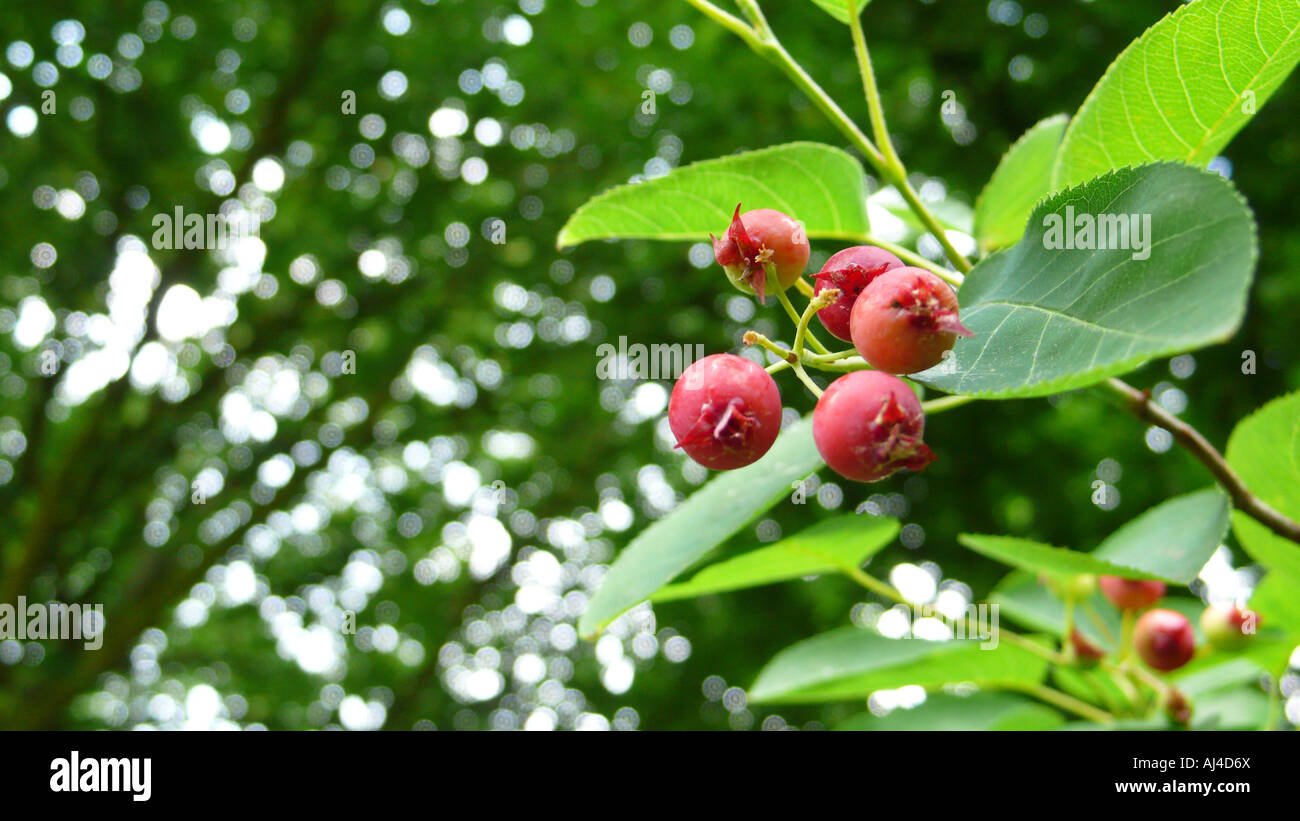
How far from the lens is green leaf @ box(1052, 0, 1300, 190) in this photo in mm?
927

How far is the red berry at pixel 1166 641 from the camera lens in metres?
1.53

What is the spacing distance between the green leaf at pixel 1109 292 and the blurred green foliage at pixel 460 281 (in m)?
3.20

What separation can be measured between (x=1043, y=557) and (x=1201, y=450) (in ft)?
0.94

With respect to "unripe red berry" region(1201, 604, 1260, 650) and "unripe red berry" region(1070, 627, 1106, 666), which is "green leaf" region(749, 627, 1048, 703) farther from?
"unripe red berry" region(1201, 604, 1260, 650)

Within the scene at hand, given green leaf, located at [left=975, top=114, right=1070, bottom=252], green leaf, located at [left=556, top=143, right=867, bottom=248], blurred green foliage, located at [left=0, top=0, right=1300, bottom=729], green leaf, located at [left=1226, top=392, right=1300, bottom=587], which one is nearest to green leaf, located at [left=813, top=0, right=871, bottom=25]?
green leaf, located at [left=556, top=143, right=867, bottom=248]

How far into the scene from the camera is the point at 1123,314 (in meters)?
0.66

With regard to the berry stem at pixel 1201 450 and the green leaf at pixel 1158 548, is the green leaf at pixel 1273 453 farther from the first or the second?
the berry stem at pixel 1201 450

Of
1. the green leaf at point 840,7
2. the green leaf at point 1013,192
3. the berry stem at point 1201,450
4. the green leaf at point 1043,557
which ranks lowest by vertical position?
the green leaf at point 1043,557

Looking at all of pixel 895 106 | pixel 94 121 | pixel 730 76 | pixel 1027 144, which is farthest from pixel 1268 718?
pixel 94 121

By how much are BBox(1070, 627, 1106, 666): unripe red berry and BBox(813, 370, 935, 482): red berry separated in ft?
3.73

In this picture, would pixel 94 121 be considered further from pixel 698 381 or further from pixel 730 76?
pixel 698 381

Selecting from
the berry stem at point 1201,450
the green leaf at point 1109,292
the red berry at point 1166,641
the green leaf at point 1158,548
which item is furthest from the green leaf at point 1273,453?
the green leaf at point 1109,292

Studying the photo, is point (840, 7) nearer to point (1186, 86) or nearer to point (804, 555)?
point (1186, 86)

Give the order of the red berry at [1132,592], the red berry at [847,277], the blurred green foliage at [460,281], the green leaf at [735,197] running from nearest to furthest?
the red berry at [847,277], the green leaf at [735,197], the red berry at [1132,592], the blurred green foliage at [460,281]
